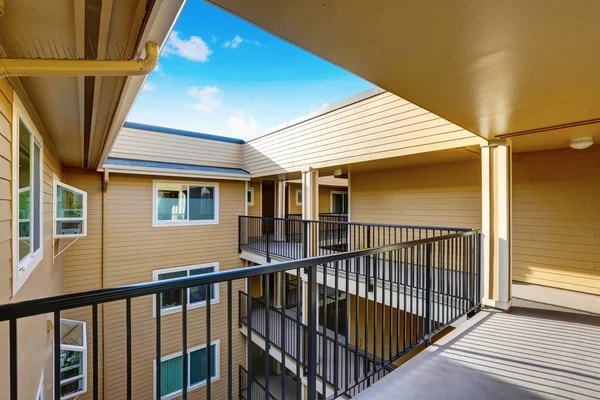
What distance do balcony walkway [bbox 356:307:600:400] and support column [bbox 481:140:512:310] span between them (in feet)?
1.49

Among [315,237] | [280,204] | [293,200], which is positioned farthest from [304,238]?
[293,200]

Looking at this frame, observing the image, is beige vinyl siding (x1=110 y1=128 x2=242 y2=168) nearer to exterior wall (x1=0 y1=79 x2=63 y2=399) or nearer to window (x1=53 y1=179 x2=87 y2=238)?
window (x1=53 y1=179 x2=87 y2=238)

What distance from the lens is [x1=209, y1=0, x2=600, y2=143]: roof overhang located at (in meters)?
1.27

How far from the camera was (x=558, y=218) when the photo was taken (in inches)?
168

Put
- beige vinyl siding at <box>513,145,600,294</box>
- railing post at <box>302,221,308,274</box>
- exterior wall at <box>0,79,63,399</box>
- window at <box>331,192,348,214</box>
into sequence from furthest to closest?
1. window at <box>331,192,348,214</box>
2. railing post at <box>302,221,308,274</box>
3. beige vinyl siding at <box>513,145,600,294</box>
4. exterior wall at <box>0,79,63,399</box>

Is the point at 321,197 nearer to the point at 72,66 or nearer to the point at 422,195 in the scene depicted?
the point at 422,195

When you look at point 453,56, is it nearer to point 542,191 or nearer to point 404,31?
point 404,31

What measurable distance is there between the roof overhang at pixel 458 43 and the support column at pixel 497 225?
1211 millimetres

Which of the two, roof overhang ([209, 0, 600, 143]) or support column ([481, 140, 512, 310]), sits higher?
roof overhang ([209, 0, 600, 143])

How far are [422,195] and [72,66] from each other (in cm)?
595

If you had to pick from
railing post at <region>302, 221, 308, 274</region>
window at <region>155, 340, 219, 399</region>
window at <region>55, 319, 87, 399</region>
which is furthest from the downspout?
window at <region>155, 340, 219, 399</region>

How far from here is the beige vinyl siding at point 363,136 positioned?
13.7ft

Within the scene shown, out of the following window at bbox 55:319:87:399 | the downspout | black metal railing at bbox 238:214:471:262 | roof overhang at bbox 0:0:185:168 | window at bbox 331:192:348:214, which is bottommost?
window at bbox 55:319:87:399

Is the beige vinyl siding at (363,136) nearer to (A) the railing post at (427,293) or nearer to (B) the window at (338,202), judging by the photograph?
(A) the railing post at (427,293)
